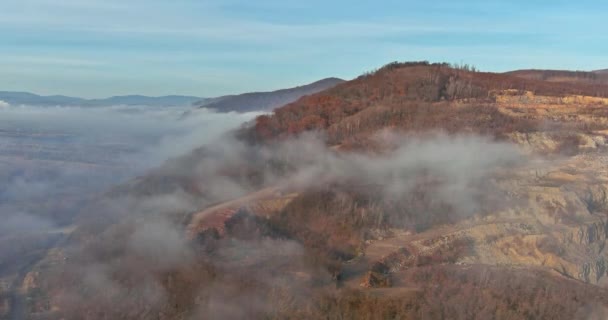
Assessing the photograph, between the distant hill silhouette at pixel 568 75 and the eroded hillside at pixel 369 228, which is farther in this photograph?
the distant hill silhouette at pixel 568 75

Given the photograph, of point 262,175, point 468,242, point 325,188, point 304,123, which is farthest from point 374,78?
point 468,242

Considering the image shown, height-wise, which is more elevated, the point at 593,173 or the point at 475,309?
the point at 593,173

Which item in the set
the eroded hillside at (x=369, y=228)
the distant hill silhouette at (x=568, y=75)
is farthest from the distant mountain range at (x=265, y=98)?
the eroded hillside at (x=369, y=228)

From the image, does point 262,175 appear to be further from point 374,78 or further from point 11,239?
point 374,78

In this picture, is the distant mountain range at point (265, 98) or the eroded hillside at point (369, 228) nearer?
the eroded hillside at point (369, 228)

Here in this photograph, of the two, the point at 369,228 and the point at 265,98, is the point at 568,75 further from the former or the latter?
the point at 369,228

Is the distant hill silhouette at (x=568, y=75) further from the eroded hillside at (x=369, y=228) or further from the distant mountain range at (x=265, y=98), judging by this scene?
the eroded hillside at (x=369, y=228)

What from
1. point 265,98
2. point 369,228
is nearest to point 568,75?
point 265,98

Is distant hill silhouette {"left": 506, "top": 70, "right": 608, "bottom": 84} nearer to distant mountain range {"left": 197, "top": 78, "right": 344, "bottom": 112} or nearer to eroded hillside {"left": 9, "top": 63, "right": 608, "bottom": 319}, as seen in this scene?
distant mountain range {"left": 197, "top": 78, "right": 344, "bottom": 112}
